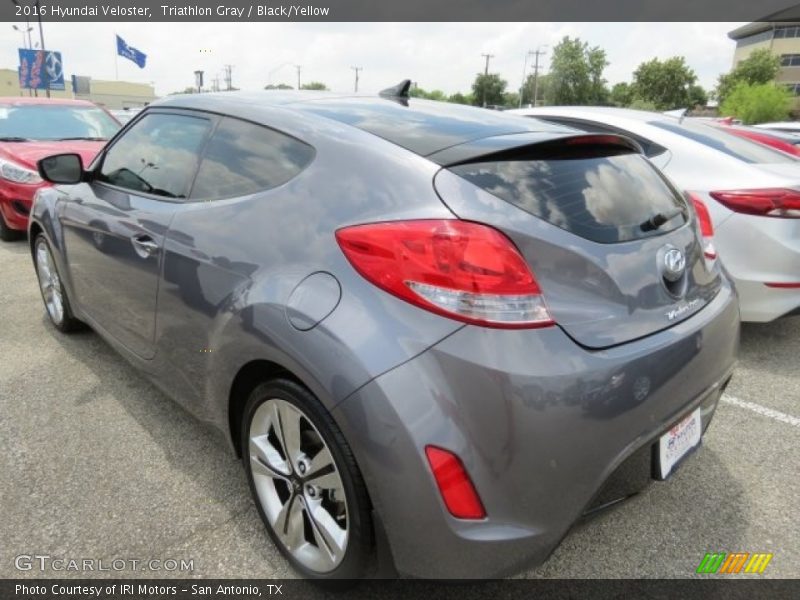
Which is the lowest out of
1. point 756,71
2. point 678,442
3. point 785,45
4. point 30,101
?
point 678,442

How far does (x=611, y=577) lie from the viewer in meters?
1.95

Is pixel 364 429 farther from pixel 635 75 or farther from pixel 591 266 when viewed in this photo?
pixel 635 75

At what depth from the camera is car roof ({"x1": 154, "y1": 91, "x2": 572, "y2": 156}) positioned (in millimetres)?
1854

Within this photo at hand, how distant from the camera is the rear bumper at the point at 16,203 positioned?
622 centimetres

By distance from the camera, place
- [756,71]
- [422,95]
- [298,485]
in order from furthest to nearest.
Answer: [756,71] < [422,95] < [298,485]

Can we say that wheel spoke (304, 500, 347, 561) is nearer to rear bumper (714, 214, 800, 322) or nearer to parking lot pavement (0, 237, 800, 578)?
parking lot pavement (0, 237, 800, 578)

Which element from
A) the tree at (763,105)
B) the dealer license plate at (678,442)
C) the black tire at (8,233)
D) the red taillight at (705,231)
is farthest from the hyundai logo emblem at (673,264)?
the tree at (763,105)

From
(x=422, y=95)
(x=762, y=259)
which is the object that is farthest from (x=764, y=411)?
(x=422, y=95)

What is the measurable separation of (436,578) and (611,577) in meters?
0.76

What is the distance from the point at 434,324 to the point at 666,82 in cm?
8506

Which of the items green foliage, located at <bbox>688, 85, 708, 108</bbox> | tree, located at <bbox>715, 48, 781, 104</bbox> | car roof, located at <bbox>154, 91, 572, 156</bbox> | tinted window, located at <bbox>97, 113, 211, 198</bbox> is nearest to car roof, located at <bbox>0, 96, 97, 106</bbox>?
tinted window, located at <bbox>97, 113, 211, 198</bbox>

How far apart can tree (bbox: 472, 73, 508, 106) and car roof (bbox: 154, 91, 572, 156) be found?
9357cm

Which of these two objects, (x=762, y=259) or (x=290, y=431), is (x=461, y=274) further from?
(x=762, y=259)

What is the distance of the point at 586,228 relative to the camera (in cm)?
167
